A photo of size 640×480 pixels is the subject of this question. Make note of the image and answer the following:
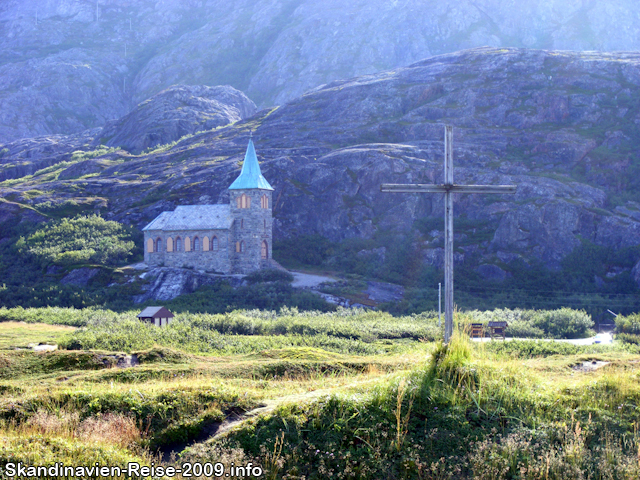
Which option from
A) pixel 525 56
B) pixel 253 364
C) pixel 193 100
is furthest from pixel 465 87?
pixel 253 364

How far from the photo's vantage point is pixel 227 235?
5662cm

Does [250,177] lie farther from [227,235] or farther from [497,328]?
[497,328]

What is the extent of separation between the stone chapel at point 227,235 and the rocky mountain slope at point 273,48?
106m

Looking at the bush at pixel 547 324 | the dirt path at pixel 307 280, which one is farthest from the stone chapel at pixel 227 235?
the bush at pixel 547 324

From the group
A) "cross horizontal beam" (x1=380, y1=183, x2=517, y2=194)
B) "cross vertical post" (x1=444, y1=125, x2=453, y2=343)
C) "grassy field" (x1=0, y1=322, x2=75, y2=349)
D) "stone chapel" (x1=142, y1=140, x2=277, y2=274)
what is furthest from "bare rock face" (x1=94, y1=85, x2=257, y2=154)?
"cross vertical post" (x1=444, y1=125, x2=453, y2=343)

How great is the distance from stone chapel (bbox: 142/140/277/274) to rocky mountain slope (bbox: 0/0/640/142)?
106 metres

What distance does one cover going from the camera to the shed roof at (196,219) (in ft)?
188

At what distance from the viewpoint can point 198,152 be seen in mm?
88312

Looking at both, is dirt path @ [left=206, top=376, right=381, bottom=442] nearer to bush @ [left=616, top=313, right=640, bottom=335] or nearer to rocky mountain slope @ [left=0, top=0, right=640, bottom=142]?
bush @ [left=616, top=313, right=640, bottom=335]

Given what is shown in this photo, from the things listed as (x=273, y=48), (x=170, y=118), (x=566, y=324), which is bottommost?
(x=566, y=324)

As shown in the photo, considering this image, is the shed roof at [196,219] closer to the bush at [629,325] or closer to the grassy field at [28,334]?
the grassy field at [28,334]

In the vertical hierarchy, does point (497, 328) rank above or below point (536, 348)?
below

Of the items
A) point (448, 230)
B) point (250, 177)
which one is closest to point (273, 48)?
point (250, 177)

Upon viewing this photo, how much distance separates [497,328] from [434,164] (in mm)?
41025
